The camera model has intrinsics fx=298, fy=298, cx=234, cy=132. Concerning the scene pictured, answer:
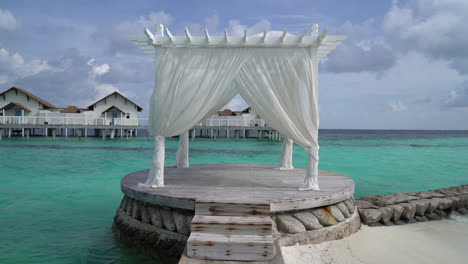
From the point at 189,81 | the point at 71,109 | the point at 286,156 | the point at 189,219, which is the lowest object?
the point at 189,219

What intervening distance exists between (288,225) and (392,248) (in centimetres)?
169

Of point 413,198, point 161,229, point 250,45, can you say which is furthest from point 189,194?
point 413,198

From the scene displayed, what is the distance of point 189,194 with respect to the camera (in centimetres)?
432

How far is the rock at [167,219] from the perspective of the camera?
4.19 metres

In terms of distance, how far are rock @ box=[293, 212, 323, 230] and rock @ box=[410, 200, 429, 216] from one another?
9.53ft

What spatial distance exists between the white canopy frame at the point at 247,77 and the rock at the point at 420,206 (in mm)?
2909

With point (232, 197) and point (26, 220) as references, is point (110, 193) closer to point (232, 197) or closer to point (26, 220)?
point (26, 220)

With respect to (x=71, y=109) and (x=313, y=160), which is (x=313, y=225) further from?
(x=71, y=109)

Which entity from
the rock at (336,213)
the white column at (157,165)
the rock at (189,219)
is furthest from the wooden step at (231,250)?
the white column at (157,165)

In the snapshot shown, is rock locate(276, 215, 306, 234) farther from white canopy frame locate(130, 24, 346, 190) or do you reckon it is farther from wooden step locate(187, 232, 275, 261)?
white canopy frame locate(130, 24, 346, 190)

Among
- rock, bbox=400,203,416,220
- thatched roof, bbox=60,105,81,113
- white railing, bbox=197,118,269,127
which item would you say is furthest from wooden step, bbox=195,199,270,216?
thatched roof, bbox=60,105,81,113

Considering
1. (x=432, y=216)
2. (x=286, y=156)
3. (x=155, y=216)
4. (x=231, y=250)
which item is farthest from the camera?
(x=286, y=156)

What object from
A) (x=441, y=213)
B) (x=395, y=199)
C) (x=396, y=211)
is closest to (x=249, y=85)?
(x=396, y=211)

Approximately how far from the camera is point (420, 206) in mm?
5957
